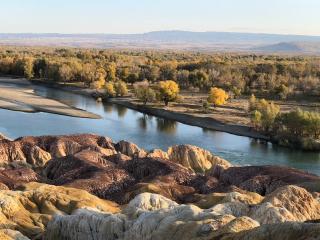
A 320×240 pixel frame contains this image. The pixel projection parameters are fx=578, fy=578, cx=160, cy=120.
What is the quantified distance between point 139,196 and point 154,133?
158 ft

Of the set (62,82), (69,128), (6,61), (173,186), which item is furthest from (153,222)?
(6,61)

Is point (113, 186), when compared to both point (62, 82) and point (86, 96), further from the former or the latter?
point (62, 82)

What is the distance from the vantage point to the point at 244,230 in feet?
60.4

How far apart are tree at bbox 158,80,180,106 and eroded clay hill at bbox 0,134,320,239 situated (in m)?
42.8

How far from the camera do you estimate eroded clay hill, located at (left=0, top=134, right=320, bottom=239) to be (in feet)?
70.2

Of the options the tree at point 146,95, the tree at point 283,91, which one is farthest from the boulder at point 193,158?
the tree at point 283,91

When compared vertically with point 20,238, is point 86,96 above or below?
below

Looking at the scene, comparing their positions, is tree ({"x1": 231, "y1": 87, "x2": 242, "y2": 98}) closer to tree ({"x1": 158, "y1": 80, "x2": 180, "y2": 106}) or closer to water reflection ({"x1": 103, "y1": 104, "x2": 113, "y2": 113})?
tree ({"x1": 158, "y1": 80, "x2": 180, "y2": 106})

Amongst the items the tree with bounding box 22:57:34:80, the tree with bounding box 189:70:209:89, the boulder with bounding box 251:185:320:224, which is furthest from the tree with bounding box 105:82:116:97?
the boulder with bounding box 251:185:320:224

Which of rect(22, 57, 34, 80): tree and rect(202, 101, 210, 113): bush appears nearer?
rect(202, 101, 210, 113): bush

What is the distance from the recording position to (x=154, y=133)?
74938mm

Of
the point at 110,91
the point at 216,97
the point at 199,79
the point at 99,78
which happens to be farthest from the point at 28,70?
the point at 216,97

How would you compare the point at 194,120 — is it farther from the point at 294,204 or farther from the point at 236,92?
the point at 294,204

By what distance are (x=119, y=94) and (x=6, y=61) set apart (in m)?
48.7
